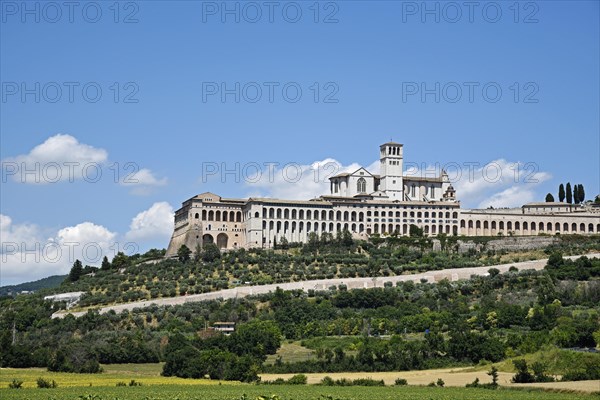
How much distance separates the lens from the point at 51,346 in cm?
6475

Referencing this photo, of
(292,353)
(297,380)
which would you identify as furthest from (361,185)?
(297,380)

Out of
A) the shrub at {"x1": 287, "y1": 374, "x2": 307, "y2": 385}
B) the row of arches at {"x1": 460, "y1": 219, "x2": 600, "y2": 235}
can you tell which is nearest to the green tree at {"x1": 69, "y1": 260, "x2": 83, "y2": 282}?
the row of arches at {"x1": 460, "y1": 219, "x2": 600, "y2": 235}

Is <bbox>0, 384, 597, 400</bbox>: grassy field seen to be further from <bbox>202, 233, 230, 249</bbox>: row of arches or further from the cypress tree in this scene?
the cypress tree

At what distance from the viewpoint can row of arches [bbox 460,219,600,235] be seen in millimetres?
102438

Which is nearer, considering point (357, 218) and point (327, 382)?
point (327, 382)

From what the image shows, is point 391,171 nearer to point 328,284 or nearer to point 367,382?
point 328,284

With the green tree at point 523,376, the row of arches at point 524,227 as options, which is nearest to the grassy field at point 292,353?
the green tree at point 523,376

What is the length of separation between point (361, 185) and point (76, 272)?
28.0 metres

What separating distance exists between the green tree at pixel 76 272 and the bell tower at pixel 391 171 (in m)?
29.2

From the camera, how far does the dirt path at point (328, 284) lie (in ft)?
262

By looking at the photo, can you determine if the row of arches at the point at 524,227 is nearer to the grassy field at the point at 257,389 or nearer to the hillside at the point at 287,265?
the hillside at the point at 287,265

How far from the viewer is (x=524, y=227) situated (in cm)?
10319

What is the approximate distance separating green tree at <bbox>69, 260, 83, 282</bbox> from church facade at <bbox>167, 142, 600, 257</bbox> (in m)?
8.32

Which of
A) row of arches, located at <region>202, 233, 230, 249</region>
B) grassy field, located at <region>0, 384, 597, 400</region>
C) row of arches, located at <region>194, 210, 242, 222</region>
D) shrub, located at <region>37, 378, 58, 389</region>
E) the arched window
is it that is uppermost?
the arched window
